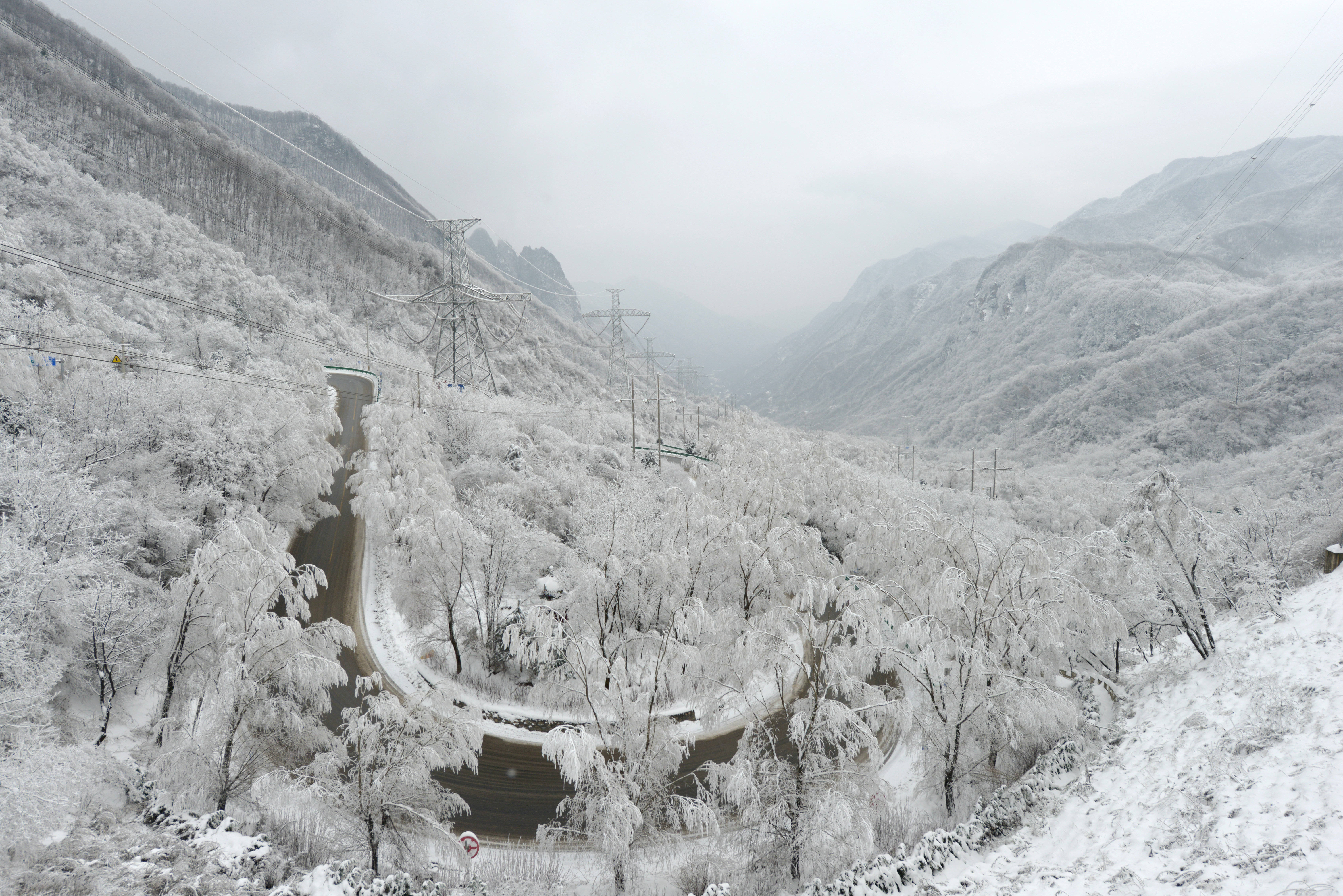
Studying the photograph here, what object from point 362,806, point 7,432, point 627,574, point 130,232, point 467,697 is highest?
point 130,232

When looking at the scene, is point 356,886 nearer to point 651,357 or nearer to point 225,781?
point 225,781

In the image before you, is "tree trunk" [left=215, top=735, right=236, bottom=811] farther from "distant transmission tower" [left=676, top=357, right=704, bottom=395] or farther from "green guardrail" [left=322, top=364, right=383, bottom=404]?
"distant transmission tower" [left=676, top=357, right=704, bottom=395]

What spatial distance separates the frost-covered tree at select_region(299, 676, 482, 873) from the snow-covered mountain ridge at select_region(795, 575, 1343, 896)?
797 cm

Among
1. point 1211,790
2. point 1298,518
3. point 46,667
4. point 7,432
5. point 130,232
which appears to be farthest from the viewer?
point 130,232

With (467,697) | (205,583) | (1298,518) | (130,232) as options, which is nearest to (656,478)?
(467,697)

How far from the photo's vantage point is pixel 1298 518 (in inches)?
1112

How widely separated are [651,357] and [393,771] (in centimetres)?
5582

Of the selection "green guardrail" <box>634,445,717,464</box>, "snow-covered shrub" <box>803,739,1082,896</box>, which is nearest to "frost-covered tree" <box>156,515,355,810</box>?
"snow-covered shrub" <box>803,739,1082,896</box>

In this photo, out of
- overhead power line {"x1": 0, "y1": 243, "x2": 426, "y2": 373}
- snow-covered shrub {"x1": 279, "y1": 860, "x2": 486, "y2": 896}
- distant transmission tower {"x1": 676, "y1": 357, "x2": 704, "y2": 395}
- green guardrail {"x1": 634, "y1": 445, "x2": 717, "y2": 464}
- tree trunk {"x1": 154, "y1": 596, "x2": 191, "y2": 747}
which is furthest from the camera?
distant transmission tower {"x1": 676, "y1": 357, "x2": 704, "y2": 395}


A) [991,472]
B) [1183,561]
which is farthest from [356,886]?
[991,472]

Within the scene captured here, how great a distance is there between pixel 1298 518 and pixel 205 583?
48.6 meters

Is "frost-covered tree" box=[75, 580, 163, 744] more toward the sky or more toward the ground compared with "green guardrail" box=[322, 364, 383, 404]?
more toward the ground

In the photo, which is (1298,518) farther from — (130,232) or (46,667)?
(130,232)

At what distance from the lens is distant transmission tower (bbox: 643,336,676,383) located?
63.4 meters
